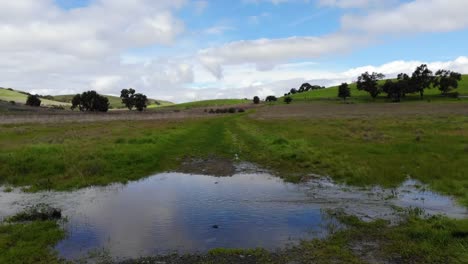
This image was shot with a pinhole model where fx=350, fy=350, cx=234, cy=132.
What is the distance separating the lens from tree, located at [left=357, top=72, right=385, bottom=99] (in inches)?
6156

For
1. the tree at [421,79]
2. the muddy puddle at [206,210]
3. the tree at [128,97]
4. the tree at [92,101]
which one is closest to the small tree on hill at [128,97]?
the tree at [128,97]

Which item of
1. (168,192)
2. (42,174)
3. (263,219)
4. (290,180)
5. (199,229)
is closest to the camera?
(199,229)

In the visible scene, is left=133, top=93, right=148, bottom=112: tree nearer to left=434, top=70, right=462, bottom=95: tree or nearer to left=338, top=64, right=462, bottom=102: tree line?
left=338, top=64, right=462, bottom=102: tree line

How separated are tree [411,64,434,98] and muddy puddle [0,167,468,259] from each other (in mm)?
142519

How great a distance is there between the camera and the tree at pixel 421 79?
5640 inches

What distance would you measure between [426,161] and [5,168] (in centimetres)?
2823

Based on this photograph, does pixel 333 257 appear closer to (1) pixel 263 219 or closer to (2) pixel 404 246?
(2) pixel 404 246

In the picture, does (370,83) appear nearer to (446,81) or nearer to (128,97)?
(446,81)

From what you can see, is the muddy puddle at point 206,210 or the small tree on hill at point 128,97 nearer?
the muddy puddle at point 206,210

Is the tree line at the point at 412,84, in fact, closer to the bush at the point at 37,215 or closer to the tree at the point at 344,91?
the tree at the point at 344,91

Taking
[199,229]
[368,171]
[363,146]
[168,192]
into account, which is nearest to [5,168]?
[168,192]

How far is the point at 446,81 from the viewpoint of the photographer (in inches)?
5635

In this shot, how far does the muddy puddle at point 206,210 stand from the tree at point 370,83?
149m

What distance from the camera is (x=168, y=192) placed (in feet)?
60.6
